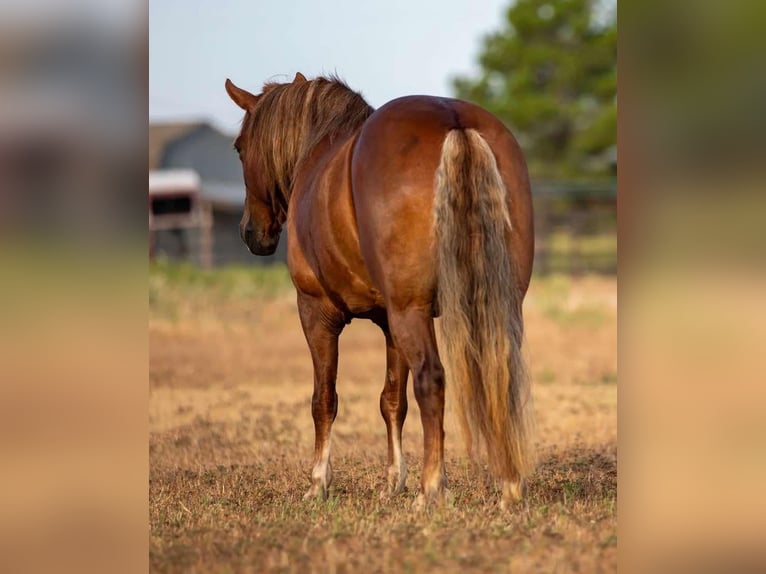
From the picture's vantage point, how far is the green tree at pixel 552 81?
152 feet

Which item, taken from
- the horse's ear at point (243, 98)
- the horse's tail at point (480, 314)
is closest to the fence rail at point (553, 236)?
the horse's ear at point (243, 98)

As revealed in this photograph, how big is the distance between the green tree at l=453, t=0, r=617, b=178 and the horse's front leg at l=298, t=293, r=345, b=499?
131 ft

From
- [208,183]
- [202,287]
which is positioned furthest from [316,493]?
[208,183]

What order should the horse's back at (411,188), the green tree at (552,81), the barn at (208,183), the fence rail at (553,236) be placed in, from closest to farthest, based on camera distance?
the horse's back at (411,188) → the fence rail at (553,236) → the barn at (208,183) → the green tree at (552,81)

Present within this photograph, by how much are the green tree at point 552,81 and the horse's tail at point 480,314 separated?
41.1 m

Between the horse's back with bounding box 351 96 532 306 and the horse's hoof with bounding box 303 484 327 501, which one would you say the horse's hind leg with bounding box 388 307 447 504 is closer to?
the horse's back with bounding box 351 96 532 306

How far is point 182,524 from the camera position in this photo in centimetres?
506

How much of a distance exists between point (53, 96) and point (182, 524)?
2.65 m

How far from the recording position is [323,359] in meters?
6.48

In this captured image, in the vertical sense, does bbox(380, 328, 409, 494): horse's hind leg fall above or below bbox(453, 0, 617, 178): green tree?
below

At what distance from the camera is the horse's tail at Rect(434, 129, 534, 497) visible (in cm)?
502

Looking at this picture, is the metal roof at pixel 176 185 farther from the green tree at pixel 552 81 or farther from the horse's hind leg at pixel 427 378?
the horse's hind leg at pixel 427 378

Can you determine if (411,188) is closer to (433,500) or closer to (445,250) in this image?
(445,250)

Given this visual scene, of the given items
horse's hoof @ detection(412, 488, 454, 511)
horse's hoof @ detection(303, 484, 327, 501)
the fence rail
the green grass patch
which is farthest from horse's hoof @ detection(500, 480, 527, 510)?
the fence rail
